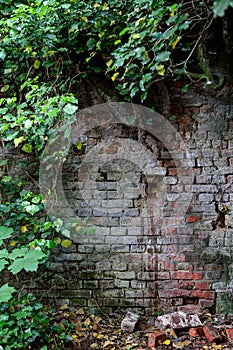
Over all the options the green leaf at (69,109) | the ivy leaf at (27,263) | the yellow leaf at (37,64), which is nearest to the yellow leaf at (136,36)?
the green leaf at (69,109)

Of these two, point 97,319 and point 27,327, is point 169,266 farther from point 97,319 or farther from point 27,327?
point 27,327

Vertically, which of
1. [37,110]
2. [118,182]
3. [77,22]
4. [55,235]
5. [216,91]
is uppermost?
[77,22]

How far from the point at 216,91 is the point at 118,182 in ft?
3.61

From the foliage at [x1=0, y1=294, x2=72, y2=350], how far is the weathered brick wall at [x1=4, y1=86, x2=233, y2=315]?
0.35m

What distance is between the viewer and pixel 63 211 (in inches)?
121

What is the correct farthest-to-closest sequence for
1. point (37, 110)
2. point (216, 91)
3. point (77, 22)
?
point (216, 91), point (77, 22), point (37, 110)

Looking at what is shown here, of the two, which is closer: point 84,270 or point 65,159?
point 65,159

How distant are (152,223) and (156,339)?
88cm

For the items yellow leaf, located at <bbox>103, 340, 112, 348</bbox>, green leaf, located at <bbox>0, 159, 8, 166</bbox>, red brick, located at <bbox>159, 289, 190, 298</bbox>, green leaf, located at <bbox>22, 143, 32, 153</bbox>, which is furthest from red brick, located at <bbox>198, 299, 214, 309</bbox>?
green leaf, located at <bbox>0, 159, 8, 166</bbox>

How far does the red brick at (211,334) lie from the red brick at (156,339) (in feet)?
1.06

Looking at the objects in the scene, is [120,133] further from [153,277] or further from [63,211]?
[153,277]

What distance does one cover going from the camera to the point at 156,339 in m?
2.71

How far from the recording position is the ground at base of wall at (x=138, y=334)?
8.91 feet

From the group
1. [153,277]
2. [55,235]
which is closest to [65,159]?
[55,235]
